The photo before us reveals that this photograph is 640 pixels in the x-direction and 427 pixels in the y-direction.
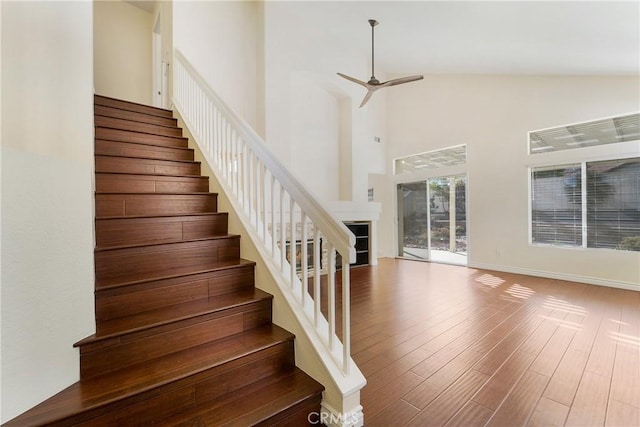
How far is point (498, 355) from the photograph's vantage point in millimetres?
2271

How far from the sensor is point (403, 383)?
189cm

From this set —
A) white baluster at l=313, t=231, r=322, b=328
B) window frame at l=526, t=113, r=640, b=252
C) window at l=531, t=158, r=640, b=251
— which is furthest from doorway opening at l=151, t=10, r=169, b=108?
window at l=531, t=158, r=640, b=251

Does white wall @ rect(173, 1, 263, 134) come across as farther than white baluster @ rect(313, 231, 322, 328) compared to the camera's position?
Yes

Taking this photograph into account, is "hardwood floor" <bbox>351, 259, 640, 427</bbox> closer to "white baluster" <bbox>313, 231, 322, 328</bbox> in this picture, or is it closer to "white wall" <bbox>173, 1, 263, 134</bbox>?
"white baluster" <bbox>313, 231, 322, 328</bbox>

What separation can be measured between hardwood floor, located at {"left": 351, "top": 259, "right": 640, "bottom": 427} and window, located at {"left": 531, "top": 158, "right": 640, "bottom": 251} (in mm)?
880

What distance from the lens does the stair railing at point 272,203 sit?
1497 millimetres

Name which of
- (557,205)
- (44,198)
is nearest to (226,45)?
(44,198)

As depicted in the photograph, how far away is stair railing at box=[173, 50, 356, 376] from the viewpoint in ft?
4.91

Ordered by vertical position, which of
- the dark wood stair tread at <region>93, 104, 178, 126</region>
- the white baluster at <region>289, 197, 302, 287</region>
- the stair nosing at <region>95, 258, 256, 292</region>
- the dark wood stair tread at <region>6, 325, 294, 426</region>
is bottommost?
the dark wood stair tread at <region>6, 325, 294, 426</region>

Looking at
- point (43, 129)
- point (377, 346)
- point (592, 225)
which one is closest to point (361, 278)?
point (377, 346)

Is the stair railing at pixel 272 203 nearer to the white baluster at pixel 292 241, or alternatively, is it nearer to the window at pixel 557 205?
the white baluster at pixel 292 241

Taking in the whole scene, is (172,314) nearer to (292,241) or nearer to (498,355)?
(292,241)

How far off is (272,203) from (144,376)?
1.07 meters

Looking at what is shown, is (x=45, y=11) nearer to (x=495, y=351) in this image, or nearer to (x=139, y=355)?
(x=139, y=355)
